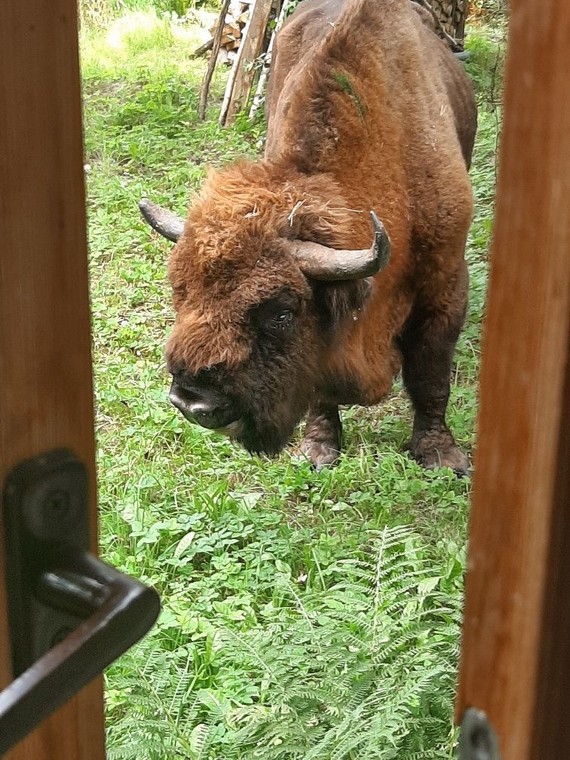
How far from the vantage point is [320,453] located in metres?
4.05

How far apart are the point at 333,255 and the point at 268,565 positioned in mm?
1102

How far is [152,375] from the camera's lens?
14.8ft

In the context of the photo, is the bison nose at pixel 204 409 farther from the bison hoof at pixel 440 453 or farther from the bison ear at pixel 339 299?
the bison hoof at pixel 440 453

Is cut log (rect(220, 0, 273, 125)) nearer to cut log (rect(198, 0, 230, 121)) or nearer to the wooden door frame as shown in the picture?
cut log (rect(198, 0, 230, 121))

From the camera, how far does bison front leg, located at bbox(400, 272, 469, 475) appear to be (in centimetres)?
381

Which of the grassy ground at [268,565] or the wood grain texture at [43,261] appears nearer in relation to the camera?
the wood grain texture at [43,261]

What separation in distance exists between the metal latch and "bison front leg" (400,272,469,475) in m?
3.32

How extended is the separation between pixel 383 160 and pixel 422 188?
0.24 metres

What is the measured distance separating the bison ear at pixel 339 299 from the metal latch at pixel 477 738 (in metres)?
2.60

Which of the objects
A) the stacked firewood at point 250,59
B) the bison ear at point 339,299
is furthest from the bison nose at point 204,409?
the stacked firewood at point 250,59

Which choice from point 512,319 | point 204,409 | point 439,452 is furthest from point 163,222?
point 512,319

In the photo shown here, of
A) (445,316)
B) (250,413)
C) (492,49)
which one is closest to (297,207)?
(250,413)

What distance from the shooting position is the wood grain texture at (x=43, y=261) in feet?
1.93

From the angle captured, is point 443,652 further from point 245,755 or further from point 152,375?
point 152,375
